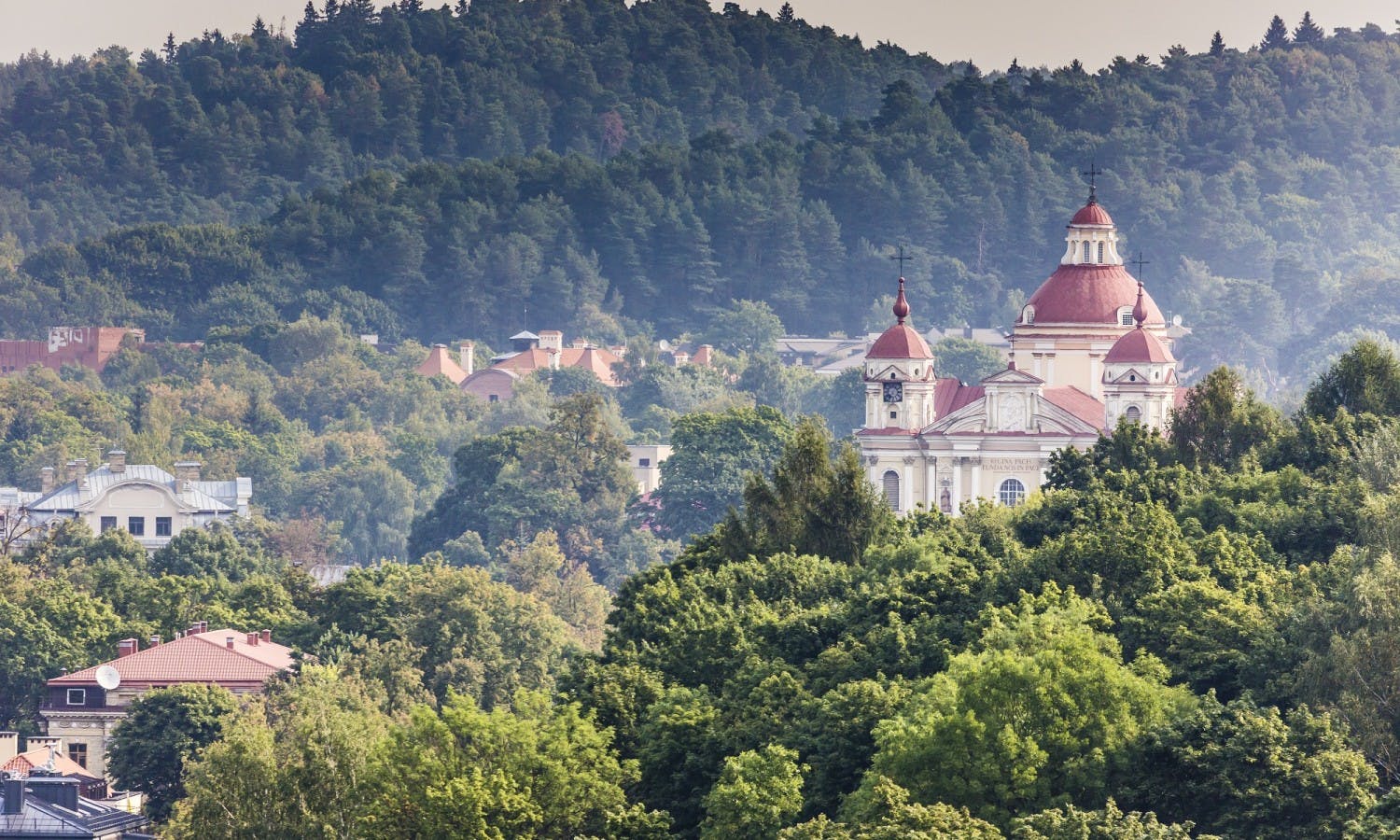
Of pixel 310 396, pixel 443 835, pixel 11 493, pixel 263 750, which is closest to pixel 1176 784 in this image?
pixel 443 835

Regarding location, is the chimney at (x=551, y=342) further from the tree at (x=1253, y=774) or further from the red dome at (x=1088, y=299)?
the tree at (x=1253, y=774)

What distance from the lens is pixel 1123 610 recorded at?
5106cm

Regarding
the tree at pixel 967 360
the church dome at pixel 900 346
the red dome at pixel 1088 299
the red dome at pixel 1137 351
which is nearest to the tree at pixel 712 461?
the red dome at pixel 1088 299

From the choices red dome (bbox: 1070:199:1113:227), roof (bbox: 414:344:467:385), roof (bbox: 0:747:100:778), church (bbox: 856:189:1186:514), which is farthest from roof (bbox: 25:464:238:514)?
roof (bbox: 0:747:100:778)

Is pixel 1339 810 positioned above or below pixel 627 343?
below

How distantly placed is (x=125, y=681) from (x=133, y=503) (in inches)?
1923

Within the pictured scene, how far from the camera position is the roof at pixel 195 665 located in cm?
7562

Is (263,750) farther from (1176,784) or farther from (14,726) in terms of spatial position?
(14,726)

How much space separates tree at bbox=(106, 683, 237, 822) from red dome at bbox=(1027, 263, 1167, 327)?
133 ft

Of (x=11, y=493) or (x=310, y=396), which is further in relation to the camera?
(x=310, y=396)

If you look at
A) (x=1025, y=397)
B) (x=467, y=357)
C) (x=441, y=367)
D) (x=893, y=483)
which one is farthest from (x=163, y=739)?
(x=467, y=357)

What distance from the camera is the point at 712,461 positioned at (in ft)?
400

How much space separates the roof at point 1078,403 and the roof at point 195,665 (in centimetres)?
3010

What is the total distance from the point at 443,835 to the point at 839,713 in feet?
16.6
